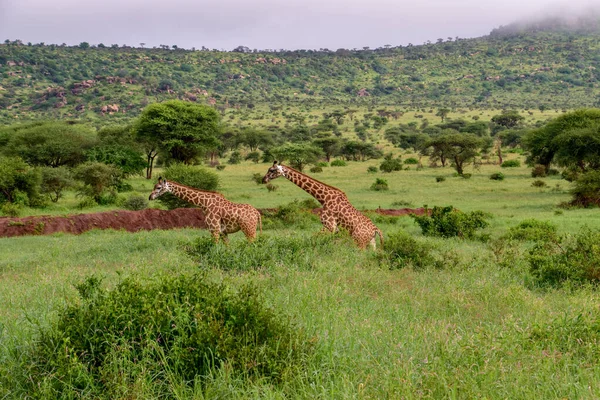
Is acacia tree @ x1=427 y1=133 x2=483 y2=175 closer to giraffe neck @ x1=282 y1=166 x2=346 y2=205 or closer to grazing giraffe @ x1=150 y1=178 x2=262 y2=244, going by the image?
giraffe neck @ x1=282 y1=166 x2=346 y2=205

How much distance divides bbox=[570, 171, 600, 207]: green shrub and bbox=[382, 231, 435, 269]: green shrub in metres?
17.2

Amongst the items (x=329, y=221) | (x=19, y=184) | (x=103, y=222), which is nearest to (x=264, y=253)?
(x=329, y=221)

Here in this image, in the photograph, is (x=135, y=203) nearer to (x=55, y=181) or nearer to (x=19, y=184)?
(x=19, y=184)

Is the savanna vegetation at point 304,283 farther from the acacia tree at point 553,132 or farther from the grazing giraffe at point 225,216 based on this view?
the grazing giraffe at point 225,216

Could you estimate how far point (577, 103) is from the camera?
333ft

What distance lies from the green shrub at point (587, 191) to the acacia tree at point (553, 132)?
6458mm

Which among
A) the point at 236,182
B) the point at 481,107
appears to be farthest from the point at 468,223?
the point at 481,107

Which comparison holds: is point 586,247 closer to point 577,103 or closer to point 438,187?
point 438,187

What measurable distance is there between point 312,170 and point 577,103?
79.6 m

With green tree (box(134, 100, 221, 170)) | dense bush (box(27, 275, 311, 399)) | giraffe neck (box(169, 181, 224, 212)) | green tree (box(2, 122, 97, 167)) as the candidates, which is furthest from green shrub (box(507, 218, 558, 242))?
green tree (box(2, 122, 97, 167))

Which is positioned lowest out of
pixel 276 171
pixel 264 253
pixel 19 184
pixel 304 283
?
pixel 19 184

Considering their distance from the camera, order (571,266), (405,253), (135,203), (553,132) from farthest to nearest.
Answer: (553,132) → (135,203) → (405,253) → (571,266)

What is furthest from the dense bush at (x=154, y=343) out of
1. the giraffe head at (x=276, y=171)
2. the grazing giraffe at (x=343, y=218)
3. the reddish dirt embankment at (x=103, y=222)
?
the reddish dirt embankment at (x=103, y=222)

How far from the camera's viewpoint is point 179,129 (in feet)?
117
